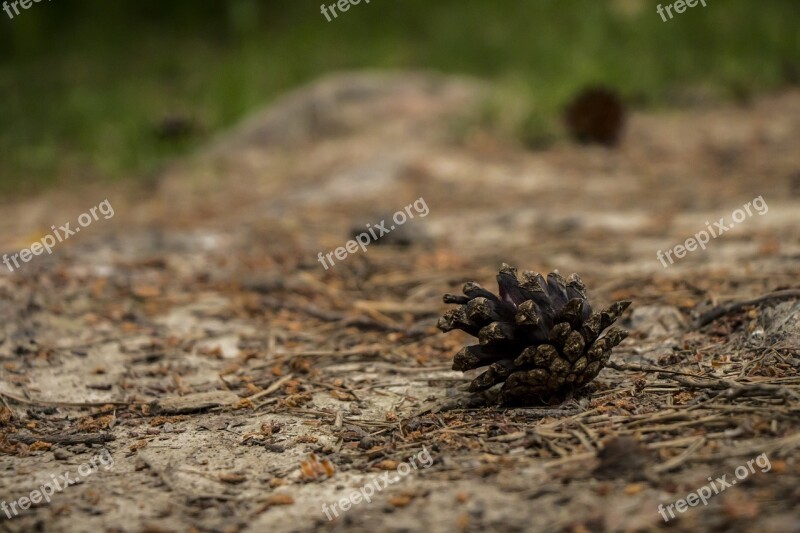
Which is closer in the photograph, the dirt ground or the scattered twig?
the dirt ground

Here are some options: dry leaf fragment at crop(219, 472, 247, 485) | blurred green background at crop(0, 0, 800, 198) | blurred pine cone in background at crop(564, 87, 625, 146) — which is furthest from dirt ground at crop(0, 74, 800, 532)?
blurred green background at crop(0, 0, 800, 198)

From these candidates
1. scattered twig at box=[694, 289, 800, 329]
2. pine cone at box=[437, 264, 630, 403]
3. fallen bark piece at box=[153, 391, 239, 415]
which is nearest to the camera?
pine cone at box=[437, 264, 630, 403]

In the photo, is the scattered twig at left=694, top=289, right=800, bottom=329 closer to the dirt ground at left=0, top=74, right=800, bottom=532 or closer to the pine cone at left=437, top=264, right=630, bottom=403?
the dirt ground at left=0, top=74, right=800, bottom=532

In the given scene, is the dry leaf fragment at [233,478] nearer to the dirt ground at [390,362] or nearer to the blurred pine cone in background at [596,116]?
the dirt ground at [390,362]

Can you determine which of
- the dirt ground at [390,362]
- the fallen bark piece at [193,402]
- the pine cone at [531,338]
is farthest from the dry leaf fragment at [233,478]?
the pine cone at [531,338]

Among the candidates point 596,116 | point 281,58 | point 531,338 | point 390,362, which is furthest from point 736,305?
point 281,58

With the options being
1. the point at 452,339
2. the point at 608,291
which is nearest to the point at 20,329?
the point at 452,339

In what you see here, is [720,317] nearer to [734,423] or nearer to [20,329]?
[734,423]
